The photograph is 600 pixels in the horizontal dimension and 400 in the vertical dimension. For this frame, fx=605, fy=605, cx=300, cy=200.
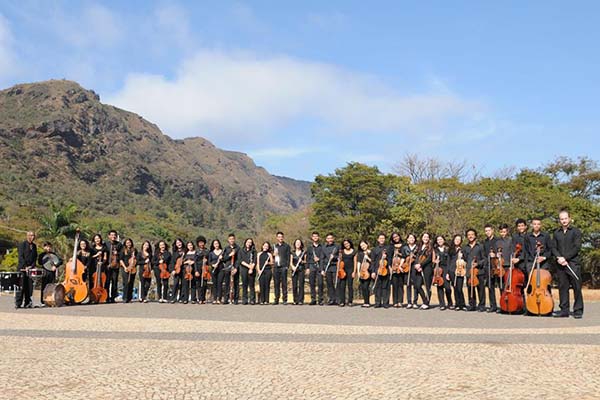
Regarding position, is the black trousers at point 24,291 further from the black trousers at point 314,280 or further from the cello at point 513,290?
the cello at point 513,290

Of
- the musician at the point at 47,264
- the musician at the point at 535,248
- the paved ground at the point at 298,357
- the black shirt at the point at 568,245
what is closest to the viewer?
the paved ground at the point at 298,357

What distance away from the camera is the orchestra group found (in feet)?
39.7

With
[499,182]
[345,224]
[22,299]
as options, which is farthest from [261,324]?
[345,224]

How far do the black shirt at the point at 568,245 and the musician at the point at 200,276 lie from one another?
8487mm

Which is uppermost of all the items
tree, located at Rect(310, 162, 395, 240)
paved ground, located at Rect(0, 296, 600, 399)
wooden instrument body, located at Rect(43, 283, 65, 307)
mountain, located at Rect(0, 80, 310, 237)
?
mountain, located at Rect(0, 80, 310, 237)

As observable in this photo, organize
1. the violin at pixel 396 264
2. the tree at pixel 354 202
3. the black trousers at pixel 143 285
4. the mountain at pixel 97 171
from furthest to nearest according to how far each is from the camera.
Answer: the mountain at pixel 97 171
the tree at pixel 354 202
the black trousers at pixel 143 285
the violin at pixel 396 264

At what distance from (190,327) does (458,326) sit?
179 inches

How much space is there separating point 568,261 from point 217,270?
8481 mm

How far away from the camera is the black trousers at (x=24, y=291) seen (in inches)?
556

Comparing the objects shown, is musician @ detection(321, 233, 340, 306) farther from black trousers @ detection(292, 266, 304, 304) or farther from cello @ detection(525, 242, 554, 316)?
cello @ detection(525, 242, 554, 316)

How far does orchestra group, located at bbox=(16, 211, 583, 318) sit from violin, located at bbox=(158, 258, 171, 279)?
26 millimetres

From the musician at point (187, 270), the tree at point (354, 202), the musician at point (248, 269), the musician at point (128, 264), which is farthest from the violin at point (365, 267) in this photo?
the tree at point (354, 202)

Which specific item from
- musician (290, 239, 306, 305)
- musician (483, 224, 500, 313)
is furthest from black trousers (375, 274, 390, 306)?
musician (483, 224, 500, 313)

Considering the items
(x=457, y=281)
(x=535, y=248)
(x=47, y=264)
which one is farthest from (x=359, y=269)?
(x=47, y=264)
